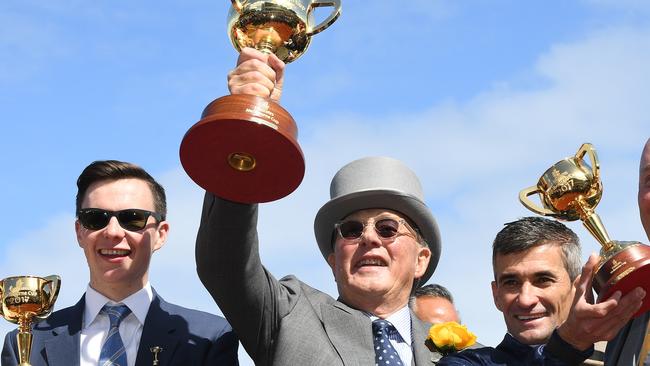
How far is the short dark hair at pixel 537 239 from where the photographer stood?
20.5ft

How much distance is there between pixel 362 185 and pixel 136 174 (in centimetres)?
142

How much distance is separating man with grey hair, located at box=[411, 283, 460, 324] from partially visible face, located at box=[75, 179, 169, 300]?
295 cm

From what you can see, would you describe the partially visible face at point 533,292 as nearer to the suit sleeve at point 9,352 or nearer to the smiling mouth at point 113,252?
the smiling mouth at point 113,252

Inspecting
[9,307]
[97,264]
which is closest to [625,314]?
[97,264]

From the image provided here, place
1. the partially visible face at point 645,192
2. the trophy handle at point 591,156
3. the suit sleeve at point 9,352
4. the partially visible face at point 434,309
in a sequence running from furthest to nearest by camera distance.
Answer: the partially visible face at point 434,309 → the suit sleeve at point 9,352 → the trophy handle at point 591,156 → the partially visible face at point 645,192

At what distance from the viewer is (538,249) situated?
6.23 meters

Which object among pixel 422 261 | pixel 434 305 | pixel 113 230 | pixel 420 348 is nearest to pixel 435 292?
pixel 434 305

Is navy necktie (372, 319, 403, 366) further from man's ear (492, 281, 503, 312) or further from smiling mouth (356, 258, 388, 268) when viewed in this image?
man's ear (492, 281, 503, 312)

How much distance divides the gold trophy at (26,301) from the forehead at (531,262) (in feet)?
8.59

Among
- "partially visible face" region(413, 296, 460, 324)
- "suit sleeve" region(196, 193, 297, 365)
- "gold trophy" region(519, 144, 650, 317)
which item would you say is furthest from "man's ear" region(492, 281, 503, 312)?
"partially visible face" region(413, 296, 460, 324)

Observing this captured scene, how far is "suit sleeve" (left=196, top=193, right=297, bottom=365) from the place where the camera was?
18.0 feet

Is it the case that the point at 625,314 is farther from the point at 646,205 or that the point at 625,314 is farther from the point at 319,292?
the point at 319,292

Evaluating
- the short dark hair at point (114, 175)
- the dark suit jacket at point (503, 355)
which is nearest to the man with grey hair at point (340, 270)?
the dark suit jacket at point (503, 355)

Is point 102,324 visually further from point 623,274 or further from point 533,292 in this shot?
point 623,274
